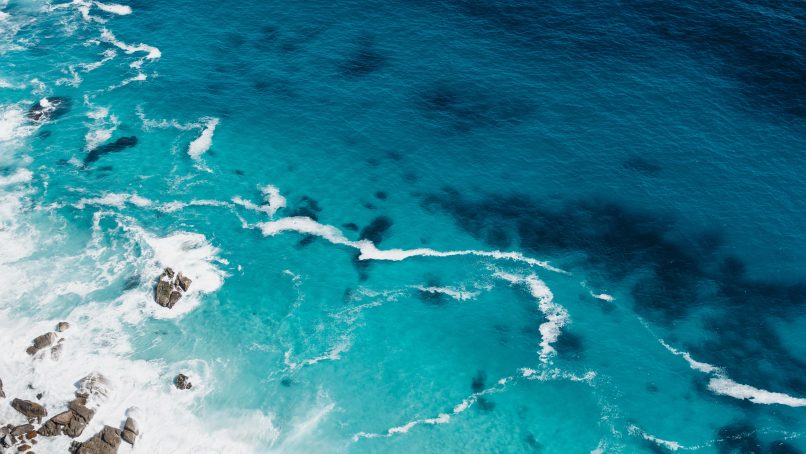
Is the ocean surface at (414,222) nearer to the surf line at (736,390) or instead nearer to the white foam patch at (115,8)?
the surf line at (736,390)

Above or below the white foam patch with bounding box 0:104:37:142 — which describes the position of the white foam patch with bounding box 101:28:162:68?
above

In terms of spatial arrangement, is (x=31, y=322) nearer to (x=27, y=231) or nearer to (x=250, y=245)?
(x=27, y=231)

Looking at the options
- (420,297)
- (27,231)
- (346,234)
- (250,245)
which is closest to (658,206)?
(420,297)

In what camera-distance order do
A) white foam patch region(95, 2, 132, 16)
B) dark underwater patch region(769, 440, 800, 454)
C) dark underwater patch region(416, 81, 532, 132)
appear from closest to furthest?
dark underwater patch region(769, 440, 800, 454), dark underwater patch region(416, 81, 532, 132), white foam patch region(95, 2, 132, 16)

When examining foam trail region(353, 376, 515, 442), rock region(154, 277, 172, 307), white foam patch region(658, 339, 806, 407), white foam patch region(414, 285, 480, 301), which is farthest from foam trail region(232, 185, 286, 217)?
white foam patch region(658, 339, 806, 407)

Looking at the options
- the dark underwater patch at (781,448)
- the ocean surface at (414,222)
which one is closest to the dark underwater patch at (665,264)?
the ocean surface at (414,222)

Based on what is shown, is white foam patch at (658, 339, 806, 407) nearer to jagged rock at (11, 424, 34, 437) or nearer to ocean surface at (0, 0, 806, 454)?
ocean surface at (0, 0, 806, 454)

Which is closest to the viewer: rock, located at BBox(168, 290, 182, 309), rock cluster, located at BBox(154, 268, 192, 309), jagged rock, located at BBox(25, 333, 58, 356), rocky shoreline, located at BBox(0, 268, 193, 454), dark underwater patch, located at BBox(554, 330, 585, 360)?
rocky shoreline, located at BBox(0, 268, 193, 454)
